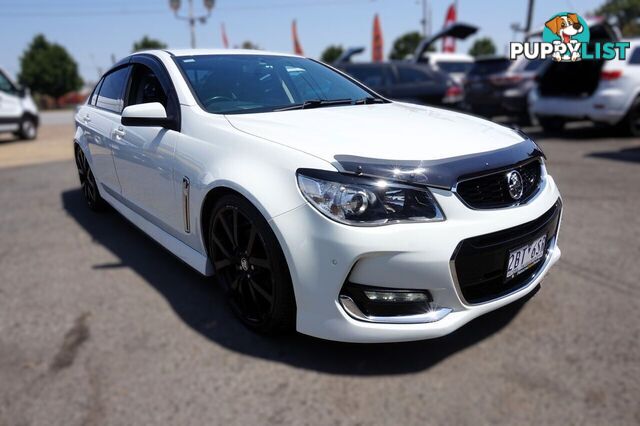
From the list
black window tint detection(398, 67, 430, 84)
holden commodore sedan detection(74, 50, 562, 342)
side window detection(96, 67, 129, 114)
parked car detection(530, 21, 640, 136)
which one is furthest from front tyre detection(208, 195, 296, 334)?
parked car detection(530, 21, 640, 136)

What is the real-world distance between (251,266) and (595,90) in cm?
810

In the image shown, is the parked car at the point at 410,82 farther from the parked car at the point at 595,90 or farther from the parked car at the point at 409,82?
the parked car at the point at 595,90

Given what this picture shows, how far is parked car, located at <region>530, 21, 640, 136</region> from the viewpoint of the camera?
819 centimetres

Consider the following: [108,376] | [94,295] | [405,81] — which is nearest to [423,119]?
[108,376]

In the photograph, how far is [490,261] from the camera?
2.12 meters

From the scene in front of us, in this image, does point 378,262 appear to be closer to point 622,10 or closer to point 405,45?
point 405,45

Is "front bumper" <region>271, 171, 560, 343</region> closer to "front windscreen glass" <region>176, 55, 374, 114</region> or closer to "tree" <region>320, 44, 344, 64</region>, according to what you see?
"front windscreen glass" <region>176, 55, 374, 114</region>

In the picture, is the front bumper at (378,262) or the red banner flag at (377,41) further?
the red banner flag at (377,41)

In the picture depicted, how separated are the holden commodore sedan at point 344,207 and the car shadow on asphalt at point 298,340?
122mm

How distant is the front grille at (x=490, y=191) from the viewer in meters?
2.08

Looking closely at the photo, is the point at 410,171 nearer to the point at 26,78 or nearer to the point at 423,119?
the point at 423,119

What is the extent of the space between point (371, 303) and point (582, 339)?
111 centimetres

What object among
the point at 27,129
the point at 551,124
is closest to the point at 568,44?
the point at 551,124

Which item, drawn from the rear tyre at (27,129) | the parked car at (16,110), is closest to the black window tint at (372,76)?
the parked car at (16,110)
